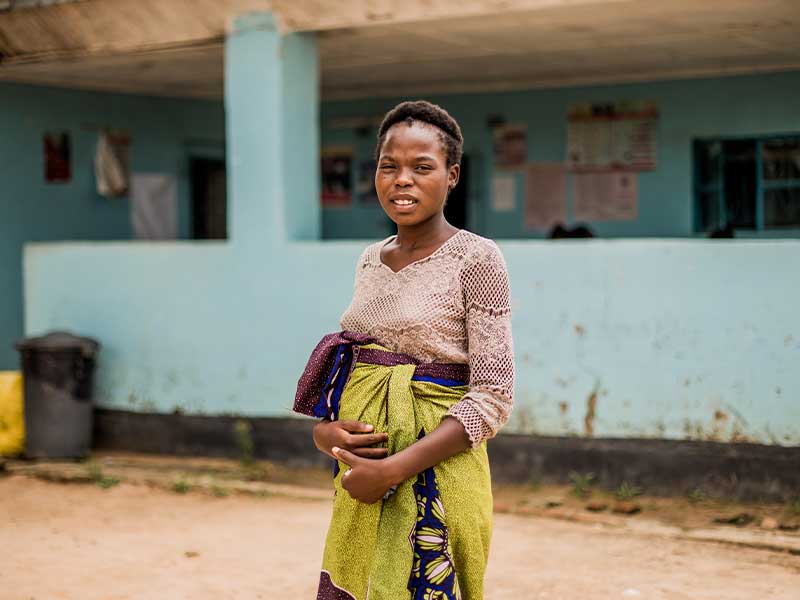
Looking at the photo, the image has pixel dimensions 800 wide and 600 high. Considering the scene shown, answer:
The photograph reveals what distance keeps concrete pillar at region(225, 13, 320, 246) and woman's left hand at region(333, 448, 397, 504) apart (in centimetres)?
473

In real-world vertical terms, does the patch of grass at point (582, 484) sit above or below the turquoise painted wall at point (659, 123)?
below

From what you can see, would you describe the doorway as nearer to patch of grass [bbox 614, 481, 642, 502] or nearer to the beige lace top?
patch of grass [bbox 614, 481, 642, 502]

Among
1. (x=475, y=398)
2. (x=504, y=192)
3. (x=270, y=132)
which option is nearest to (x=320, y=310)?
(x=270, y=132)

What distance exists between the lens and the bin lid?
740 cm

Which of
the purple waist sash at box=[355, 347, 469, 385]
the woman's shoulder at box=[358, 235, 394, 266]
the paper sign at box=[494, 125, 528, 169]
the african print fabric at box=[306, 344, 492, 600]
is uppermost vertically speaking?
the paper sign at box=[494, 125, 528, 169]

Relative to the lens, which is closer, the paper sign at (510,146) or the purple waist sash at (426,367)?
the purple waist sash at (426,367)

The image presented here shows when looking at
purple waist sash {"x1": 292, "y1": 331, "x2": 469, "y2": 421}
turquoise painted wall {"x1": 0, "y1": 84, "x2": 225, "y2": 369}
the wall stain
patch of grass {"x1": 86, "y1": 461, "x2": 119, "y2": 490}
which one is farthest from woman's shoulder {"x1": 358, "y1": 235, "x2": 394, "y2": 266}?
turquoise painted wall {"x1": 0, "y1": 84, "x2": 225, "y2": 369}

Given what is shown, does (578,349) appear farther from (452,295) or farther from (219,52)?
(452,295)

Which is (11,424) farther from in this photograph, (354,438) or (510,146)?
(354,438)

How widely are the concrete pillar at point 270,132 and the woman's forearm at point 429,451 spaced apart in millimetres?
4758

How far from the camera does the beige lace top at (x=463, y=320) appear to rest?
2.40 metres

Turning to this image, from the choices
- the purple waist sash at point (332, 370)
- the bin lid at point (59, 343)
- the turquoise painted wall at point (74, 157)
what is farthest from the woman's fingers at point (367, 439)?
the turquoise painted wall at point (74, 157)

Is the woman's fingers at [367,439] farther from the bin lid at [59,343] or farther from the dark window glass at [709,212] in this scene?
the dark window glass at [709,212]

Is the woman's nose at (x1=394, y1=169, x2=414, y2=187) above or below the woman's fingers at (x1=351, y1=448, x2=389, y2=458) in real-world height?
above
